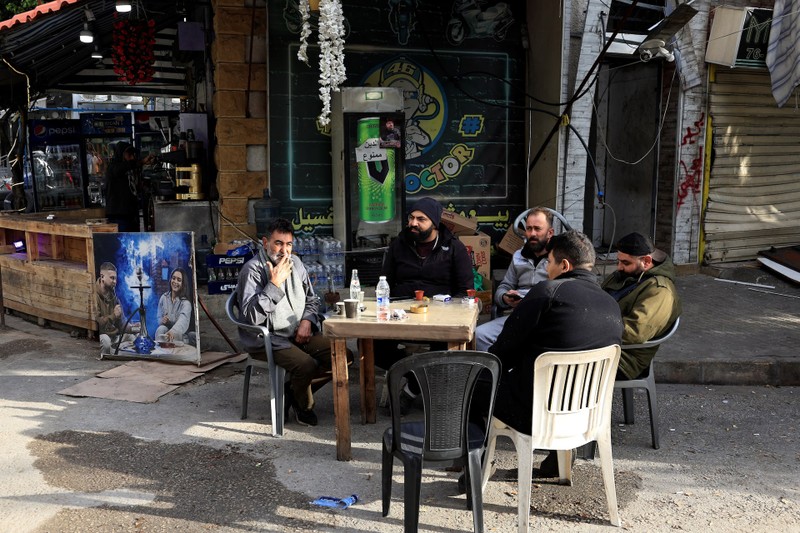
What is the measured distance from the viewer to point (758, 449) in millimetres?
5164

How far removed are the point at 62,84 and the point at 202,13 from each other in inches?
263

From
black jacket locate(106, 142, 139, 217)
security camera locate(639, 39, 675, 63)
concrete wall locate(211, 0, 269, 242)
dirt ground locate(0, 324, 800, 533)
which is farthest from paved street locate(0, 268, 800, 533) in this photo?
black jacket locate(106, 142, 139, 217)

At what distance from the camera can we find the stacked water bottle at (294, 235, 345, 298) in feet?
30.1

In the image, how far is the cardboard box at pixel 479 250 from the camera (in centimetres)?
884

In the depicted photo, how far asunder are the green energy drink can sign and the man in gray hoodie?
11.6 feet

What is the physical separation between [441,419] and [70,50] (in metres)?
10.3

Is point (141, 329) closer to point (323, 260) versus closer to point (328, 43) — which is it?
point (323, 260)

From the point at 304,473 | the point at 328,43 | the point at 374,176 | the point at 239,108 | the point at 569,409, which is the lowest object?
the point at 304,473

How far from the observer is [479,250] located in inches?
349

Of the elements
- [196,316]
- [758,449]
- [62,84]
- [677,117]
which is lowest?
[758,449]

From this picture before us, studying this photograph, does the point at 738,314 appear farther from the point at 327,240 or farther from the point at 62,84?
the point at 62,84

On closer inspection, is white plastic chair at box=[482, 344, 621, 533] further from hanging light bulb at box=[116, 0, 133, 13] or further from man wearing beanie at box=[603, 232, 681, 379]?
hanging light bulb at box=[116, 0, 133, 13]

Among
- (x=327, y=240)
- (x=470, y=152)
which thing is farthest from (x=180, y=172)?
(x=470, y=152)

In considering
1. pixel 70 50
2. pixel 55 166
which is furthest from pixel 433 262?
pixel 55 166
